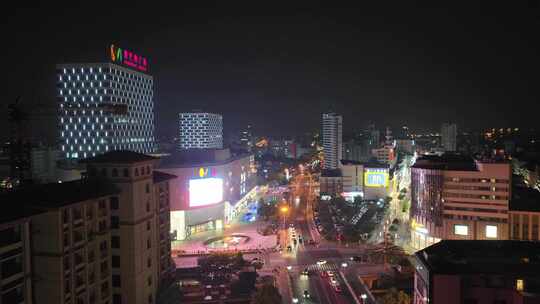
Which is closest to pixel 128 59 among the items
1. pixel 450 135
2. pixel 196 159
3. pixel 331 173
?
pixel 196 159

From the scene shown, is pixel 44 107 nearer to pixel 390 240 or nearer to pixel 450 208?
pixel 390 240

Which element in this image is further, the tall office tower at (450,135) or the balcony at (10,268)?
the tall office tower at (450,135)

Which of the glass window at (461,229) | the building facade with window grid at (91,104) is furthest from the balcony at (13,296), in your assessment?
the building facade with window grid at (91,104)

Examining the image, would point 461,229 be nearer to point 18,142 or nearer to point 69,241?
point 69,241

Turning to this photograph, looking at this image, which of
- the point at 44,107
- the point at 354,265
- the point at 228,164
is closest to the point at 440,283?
the point at 354,265

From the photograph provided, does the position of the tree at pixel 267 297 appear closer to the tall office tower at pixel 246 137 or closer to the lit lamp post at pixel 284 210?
the lit lamp post at pixel 284 210

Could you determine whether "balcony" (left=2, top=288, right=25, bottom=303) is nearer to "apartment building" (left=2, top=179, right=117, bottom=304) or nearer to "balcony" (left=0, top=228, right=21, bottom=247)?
"apartment building" (left=2, top=179, right=117, bottom=304)
